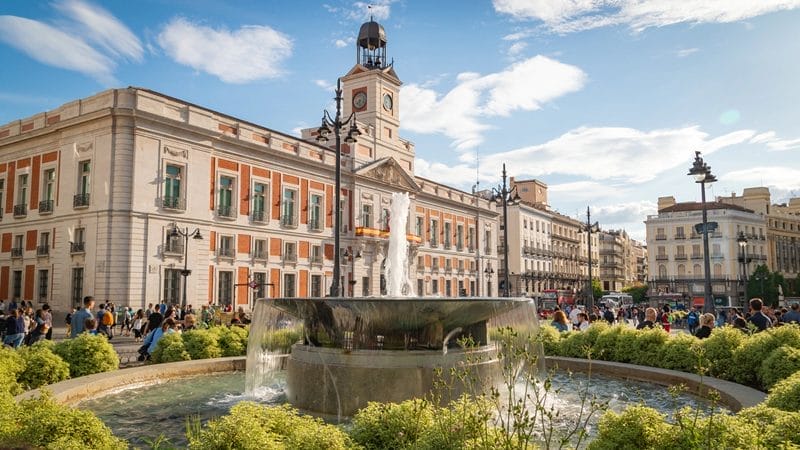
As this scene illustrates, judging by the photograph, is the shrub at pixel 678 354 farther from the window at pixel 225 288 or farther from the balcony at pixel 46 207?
the balcony at pixel 46 207

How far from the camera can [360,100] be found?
44.8 meters

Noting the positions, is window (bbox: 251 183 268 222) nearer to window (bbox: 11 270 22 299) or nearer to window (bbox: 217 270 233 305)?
window (bbox: 217 270 233 305)

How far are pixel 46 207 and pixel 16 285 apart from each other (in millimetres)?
4292

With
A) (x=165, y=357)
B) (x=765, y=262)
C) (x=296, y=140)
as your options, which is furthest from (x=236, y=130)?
(x=765, y=262)

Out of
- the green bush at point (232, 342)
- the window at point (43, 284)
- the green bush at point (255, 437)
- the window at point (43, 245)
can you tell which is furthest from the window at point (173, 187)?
the green bush at point (255, 437)

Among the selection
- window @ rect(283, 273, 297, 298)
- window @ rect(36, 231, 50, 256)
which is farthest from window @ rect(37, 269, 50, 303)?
window @ rect(283, 273, 297, 298)

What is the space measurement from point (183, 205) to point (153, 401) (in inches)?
851

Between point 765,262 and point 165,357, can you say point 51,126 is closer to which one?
point 165,357

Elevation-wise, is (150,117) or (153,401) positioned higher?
(150,117)

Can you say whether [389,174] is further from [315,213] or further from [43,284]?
[43,284]

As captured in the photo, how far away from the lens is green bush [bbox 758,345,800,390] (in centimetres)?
684

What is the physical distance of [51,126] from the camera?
2778cm

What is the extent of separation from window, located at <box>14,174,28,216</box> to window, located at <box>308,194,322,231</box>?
1497 cm

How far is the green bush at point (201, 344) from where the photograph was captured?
1052 centimetres
